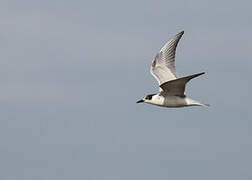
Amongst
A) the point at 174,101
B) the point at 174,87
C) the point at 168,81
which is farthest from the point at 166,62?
the point at 168,81

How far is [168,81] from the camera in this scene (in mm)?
25000

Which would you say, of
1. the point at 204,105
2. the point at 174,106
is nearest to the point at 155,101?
the point at 174,106

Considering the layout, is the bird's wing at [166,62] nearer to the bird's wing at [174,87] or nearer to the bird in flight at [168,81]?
A: the bird in flight at [168,81]

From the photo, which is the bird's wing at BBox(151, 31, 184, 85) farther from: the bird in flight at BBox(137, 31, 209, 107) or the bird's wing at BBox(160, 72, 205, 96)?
the bird's wing at BBox(160, 72, 205, 96)

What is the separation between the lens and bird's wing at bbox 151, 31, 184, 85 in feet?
95.2

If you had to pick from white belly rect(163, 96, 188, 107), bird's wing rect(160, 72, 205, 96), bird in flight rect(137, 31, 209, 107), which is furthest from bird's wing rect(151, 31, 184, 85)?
bird's wing rect(160, 72, 205, 96)

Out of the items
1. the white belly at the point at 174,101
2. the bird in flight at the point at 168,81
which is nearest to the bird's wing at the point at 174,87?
the bird in flight at the point at 168,81

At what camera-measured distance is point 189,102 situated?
26.2m

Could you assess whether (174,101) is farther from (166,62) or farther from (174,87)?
(166,62)

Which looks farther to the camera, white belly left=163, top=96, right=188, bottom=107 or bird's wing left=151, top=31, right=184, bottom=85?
bird's wing left=151, top=31, right=184, bottom=85

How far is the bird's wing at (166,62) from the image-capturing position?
95.2ft

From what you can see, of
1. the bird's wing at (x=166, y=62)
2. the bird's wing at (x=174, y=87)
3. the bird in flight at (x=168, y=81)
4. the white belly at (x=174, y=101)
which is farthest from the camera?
the bird's wing at (x=166, y=62)

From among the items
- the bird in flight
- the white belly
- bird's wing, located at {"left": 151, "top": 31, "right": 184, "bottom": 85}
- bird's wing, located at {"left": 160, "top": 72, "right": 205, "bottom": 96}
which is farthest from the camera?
bird's wing, located at {"left": 151, "top": 31, "right": 184, "bottom": 85}

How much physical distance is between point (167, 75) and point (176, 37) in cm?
158
